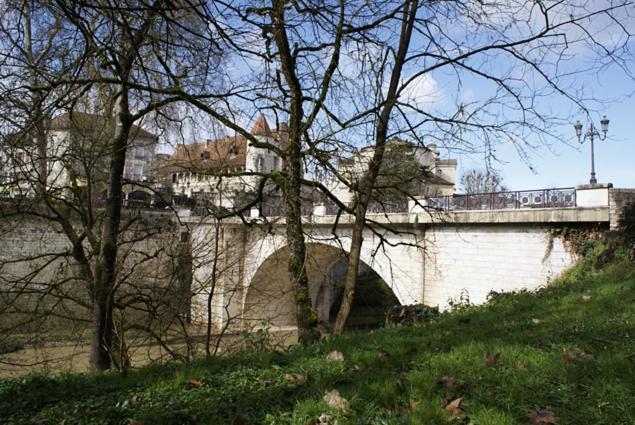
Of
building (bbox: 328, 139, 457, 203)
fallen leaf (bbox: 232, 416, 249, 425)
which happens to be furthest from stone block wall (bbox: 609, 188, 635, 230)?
fallen leaf (bbox: 232, 416, 249, 425)

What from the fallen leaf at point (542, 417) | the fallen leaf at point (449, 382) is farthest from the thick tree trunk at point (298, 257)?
the fallen leaf at point (542, 417)

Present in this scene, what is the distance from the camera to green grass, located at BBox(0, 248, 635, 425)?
7.95 feet

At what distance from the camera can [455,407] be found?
2453 mm

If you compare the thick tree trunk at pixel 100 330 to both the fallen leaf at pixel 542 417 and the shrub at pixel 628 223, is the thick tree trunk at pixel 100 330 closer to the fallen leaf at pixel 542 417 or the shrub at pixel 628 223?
the fallen leaf at pixel 542 417

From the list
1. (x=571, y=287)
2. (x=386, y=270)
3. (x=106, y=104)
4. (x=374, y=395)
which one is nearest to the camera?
(x=374, y=395)

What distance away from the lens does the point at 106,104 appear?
22.2 feet

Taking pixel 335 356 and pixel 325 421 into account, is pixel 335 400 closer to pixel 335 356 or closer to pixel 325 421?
pixel 325 421

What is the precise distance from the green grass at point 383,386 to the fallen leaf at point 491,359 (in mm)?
20

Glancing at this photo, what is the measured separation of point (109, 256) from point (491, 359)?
19.5 feet

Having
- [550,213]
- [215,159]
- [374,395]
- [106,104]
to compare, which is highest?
[106,104]

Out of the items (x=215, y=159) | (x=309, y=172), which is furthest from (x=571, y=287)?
(x=215, y=159)

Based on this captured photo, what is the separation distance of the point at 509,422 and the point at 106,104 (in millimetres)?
6468

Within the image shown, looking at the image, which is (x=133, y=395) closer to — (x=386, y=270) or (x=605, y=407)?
(x=605, y=407)

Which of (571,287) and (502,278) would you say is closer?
(571,287)
